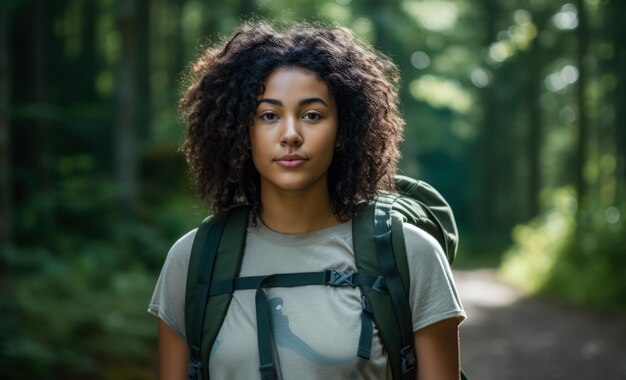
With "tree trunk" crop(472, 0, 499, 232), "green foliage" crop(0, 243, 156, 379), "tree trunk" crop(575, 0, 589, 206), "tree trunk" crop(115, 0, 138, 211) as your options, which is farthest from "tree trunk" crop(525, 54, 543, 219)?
"green foliage" crop(0, 243, 156, 379)

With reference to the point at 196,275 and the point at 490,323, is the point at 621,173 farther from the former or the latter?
the point at 196,275

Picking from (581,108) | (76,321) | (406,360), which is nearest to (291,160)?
(406,360)

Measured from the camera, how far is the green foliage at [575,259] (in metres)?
14.2

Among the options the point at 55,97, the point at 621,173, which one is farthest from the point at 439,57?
the point at 55,97

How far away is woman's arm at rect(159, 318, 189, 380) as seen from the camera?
109 inches

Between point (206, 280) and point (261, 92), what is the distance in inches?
26.7

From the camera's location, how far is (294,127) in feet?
8.66

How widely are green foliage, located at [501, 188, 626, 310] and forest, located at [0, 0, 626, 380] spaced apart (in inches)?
A: 1.9

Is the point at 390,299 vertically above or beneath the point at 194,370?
above

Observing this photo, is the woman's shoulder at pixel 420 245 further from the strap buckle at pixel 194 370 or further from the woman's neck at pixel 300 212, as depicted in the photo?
the strap buckle at pixel 194 370

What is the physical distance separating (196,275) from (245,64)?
77cm

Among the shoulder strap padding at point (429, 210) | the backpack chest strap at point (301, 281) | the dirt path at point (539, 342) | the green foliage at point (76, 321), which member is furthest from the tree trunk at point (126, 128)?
the backpack chest strap at point (301, 281)

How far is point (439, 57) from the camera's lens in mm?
25562

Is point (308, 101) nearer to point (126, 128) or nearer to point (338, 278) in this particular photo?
point (338, 278)
